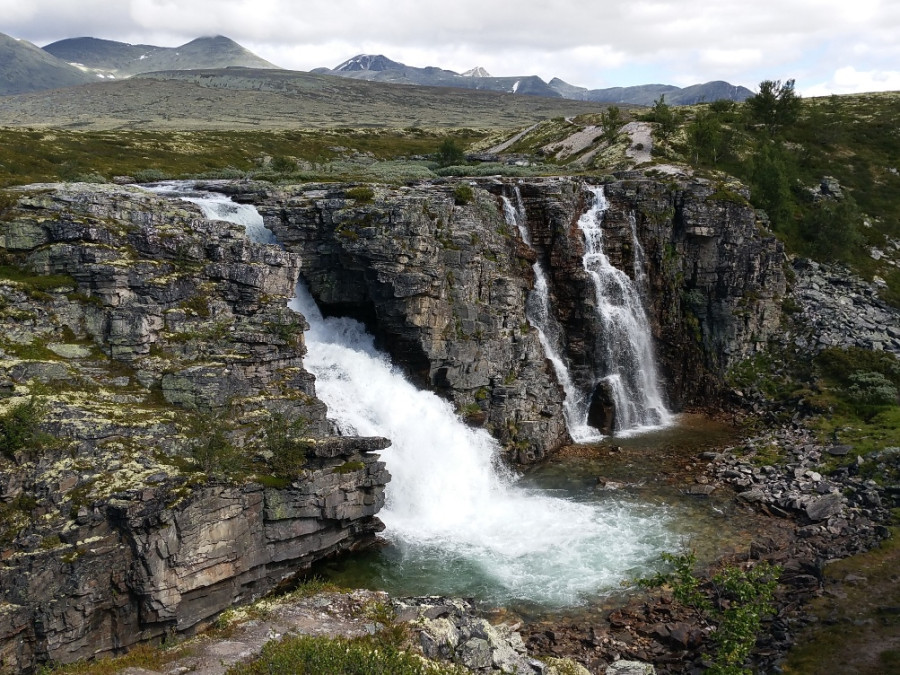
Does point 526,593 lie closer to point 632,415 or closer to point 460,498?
point 460,498

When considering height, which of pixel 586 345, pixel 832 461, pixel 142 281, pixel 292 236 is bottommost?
pixel 832 461

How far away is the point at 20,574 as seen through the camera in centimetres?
2102

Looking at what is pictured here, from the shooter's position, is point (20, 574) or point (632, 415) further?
point (632, 415)

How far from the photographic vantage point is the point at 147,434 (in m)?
25.8

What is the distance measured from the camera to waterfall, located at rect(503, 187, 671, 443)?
49.1 metres

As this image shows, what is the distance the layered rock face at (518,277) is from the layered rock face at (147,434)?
24.0 feet

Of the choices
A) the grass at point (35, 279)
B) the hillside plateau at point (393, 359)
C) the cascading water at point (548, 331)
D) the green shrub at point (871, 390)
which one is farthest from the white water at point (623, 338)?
the grass at point (35, 279)

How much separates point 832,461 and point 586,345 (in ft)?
62.5

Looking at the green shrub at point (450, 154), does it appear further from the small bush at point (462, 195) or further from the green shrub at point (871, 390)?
the green shrub at point (871, 390)

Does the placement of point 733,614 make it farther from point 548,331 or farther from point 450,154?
point 450,154

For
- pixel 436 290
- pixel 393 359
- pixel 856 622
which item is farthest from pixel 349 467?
pixel 856 622

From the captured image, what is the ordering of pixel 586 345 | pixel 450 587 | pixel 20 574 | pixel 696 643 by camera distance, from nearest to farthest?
pixel 20 574
pixel 696 643
pixel 450 587
pixel 586 345

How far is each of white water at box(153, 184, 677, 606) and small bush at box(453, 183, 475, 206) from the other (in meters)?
12.2

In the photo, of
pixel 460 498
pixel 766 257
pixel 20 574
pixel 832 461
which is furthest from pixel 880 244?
pixel 20 574
